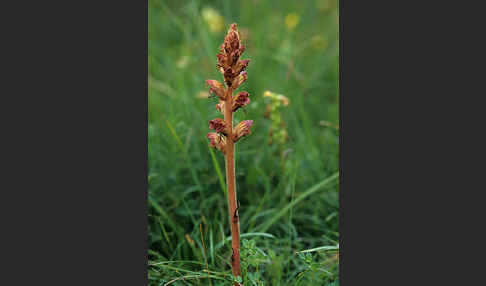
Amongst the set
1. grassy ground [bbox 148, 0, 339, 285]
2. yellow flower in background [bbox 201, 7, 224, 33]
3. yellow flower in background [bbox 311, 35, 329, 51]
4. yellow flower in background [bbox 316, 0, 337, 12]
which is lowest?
grassy ground [bbox 148, 0, 339, 285]

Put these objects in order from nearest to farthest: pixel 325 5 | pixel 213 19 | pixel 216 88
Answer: pixel 216 88 < pixel 213 19 < pixel 325 5

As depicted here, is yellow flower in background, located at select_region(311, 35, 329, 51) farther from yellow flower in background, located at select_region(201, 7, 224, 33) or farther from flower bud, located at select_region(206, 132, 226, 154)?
flower bud, located at select_region(206, 132, 226, 154)

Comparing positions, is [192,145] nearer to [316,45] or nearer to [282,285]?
[282,285]

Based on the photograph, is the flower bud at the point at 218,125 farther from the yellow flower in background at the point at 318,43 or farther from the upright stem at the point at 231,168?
the yellow flower in background at the point at 318,43

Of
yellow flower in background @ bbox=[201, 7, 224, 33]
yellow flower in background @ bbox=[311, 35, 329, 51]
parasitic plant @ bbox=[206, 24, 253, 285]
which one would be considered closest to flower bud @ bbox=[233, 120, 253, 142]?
parasitic plant @ bbox=[206, 24, 253, 285]

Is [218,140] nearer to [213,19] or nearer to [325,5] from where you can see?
[213,19]

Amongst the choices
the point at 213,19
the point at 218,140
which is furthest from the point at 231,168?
the point at 213,19

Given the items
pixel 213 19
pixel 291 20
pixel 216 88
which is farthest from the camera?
pixel 291 20

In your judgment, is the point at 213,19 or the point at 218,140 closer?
the point at 218,140
